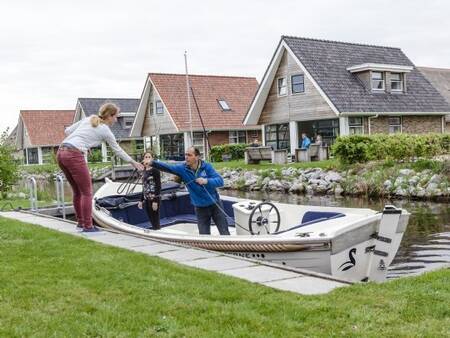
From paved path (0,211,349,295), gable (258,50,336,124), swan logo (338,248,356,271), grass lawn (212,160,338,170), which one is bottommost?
swan logo (338,248,356,271)

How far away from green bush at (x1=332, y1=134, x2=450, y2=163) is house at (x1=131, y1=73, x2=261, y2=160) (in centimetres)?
1457

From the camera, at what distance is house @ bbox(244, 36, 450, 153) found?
91.9ft

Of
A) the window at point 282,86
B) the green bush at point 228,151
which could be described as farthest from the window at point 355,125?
the green bush at point 228,151

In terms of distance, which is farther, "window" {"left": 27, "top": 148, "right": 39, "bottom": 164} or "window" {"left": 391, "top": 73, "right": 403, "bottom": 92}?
"window" {"left": 27, "top": 148, "right": 39, "bottom": 164}

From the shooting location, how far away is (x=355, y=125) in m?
28.0

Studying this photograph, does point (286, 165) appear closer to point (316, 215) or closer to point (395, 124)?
point (395, 124)

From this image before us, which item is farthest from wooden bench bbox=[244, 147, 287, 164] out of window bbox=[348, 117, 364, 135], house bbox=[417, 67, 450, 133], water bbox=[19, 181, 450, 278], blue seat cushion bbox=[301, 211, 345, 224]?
blue seat cushion bbox=[301, 211, 345, 224]

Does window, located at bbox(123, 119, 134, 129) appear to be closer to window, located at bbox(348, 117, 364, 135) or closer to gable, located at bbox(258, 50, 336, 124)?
gable, located at bbox(258, 50, 336, 124)

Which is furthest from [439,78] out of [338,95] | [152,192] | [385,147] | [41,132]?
[41,132]

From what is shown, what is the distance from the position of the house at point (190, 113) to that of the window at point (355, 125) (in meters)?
10.4

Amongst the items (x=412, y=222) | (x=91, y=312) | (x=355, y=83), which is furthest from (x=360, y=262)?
(x=355, y=83)

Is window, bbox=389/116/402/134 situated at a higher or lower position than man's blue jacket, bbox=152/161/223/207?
higher

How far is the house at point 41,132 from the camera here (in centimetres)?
5356

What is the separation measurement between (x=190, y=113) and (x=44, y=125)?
23405 millimetres
